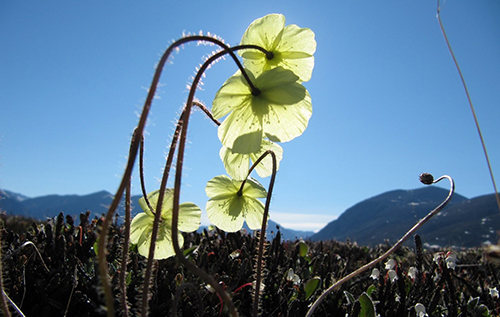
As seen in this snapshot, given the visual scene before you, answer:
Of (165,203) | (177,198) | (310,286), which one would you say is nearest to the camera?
(177,198)

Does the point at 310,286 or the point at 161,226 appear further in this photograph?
the point at 310,286

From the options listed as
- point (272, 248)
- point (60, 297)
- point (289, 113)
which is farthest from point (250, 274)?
point (289, 113)

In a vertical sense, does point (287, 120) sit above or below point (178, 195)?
above

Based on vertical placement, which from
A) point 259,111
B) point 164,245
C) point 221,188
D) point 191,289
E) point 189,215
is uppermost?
point 259,111

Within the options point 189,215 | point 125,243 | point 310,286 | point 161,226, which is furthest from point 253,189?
point 310,286

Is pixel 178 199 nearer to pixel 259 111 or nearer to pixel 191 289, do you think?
pixel 259 111
